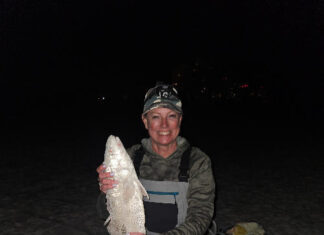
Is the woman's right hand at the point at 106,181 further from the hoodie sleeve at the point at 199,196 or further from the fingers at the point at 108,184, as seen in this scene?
the hoodie sleeve at the point at 199,196

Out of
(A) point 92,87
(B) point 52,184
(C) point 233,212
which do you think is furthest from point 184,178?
(A) point 92,87

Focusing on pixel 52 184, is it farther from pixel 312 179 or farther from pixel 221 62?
pixel 221 62

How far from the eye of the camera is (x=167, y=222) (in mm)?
2621

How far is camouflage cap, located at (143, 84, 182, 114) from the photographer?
275 cm

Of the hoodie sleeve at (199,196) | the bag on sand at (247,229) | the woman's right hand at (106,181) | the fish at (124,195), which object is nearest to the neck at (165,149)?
the hoodie sleeve at (199,196)

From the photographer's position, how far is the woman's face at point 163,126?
9.03 ft

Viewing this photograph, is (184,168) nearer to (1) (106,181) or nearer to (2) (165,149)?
(2) (165,149)

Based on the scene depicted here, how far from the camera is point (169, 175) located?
2.72m

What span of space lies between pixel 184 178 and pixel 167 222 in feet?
1.38

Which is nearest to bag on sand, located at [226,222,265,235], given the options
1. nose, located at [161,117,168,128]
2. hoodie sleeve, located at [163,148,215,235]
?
hoodie sleeve, located at [163,148,215,235]

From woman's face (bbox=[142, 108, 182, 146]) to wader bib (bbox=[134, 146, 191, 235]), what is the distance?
0.23 m

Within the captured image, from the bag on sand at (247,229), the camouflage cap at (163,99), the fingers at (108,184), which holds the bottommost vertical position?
the bag on sand at (247,229)

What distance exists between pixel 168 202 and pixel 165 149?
495mm

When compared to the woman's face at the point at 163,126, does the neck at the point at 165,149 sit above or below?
below
